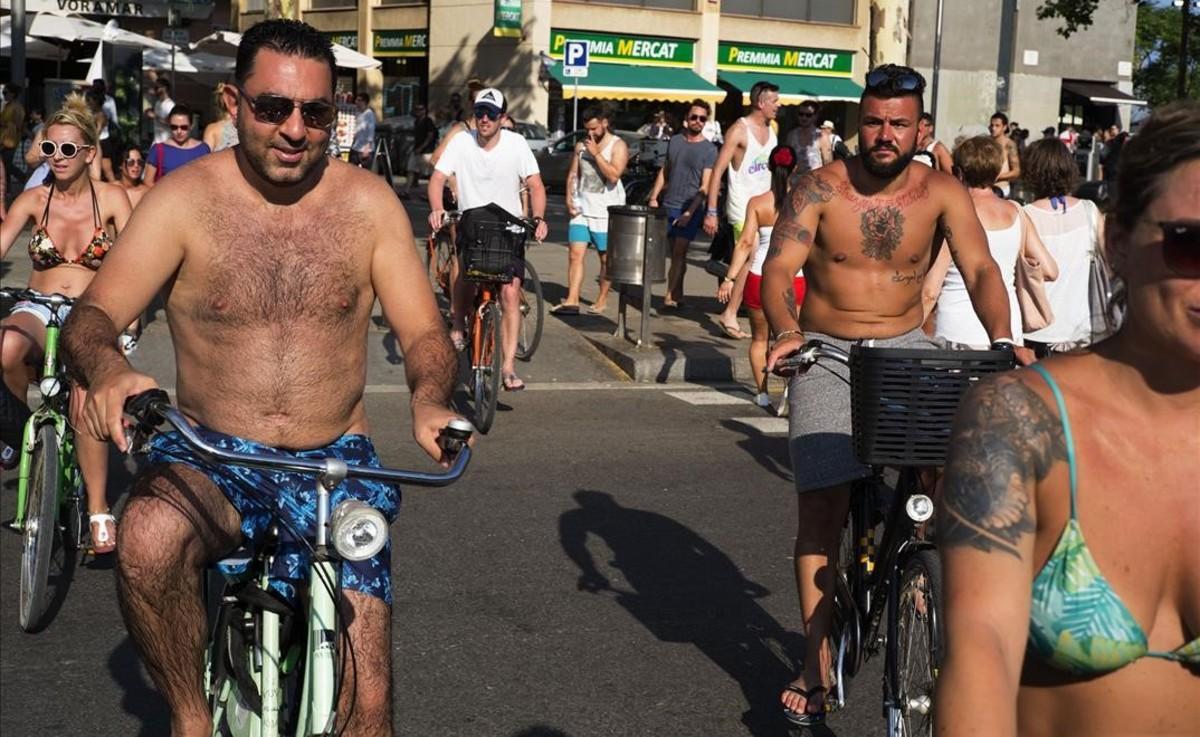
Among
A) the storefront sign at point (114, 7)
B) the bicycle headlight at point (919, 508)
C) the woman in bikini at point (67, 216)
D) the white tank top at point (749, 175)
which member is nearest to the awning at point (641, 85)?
the storefront sign at point (114, 7)

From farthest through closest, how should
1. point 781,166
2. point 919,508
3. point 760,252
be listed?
point 781,166 < point 760,252 < point 919,508

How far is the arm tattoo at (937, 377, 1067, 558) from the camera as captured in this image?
7.42 feet

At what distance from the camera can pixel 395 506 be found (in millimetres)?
Answer: 3908

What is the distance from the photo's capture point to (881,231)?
551 centimetres

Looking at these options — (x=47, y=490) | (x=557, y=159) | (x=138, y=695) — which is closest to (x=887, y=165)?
(x=138, y=695)

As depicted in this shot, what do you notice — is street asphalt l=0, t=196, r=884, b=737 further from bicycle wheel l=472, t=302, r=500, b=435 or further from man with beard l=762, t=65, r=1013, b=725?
man with beard l=762, t=65, r=1013, b=725

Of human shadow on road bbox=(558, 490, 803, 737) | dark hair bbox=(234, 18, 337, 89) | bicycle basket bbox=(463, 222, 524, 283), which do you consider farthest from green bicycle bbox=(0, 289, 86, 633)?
bicycle basket bbox=(463, 222, 524, 283)

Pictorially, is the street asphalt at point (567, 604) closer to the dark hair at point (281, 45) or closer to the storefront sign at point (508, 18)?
the dark hair at point (281, 45)

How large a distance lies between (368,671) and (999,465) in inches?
70.4

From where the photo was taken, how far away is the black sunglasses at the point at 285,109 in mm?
3863

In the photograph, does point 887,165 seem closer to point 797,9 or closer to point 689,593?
point 689,593

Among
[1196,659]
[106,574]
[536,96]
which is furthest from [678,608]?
[536,96]

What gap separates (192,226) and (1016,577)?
2383mm

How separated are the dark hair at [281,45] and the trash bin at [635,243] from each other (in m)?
9.21
